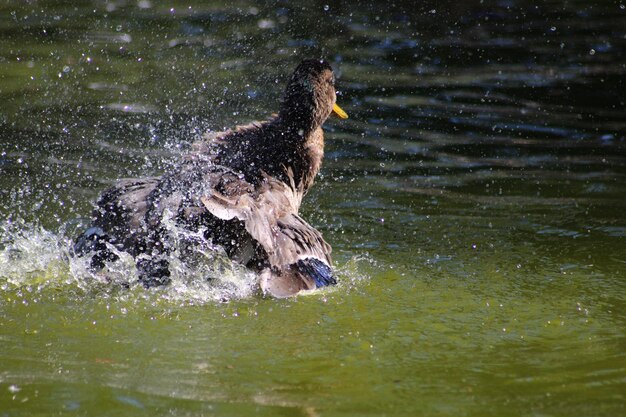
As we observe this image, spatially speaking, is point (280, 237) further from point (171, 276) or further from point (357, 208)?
point (357, 208)

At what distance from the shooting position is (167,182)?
7.23 meters

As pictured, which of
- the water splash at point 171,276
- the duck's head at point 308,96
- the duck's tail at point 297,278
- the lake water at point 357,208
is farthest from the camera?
the duck's head at point 308,96

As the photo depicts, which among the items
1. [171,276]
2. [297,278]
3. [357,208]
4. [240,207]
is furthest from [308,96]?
[171,276]

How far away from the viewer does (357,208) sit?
944 centimetres

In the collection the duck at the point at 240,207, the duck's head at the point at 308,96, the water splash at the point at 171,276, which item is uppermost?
the duck's head at the point at 308,96

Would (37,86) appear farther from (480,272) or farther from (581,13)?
(581,13)

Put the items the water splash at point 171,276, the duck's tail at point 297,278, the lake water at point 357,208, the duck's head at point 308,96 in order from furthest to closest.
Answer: the duck's head at point 308,96 < the duck's tail at point 297,278 < the water splash at point 171,276 < the lake water at point 357,208

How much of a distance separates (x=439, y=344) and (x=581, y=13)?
39.7 feet

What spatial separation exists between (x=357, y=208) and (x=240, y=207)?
107 inches

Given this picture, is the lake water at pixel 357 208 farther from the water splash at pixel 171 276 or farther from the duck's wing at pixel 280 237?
the duck's wing at pixel 280 237

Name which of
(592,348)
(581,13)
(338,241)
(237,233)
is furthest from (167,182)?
(581,13)

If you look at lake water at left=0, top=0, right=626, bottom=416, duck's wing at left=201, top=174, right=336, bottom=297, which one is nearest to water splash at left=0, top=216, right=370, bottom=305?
lake water at left=0, top=0, right=626, bottom=416

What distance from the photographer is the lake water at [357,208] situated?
5512 millimetres

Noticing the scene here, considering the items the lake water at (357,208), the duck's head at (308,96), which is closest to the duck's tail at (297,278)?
the lake water at (357,208)
